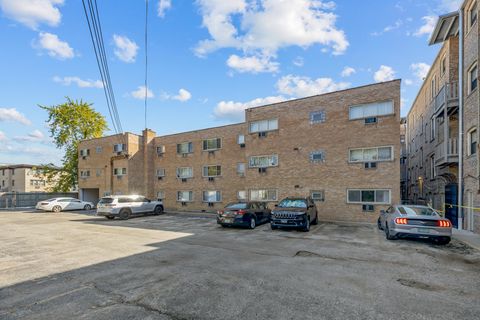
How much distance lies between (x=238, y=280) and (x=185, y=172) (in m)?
19.7

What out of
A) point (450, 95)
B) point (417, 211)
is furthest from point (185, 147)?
point (450, 95)

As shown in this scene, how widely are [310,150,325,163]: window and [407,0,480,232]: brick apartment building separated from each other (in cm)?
652

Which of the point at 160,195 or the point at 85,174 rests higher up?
the point at 85,174

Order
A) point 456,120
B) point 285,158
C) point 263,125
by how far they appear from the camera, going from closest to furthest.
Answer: point 456,120, point 285,158, point 263,125

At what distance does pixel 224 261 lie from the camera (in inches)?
285

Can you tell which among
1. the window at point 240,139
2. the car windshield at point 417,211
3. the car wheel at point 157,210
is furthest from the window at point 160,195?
the car windshield at point 417,211

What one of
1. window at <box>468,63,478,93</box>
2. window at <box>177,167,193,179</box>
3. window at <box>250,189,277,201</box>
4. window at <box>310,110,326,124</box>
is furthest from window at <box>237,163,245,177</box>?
window at <box>468,63,478,93</box>

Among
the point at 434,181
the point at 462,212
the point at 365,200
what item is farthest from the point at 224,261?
the point at 434,181

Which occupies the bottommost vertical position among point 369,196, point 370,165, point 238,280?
point 238,280

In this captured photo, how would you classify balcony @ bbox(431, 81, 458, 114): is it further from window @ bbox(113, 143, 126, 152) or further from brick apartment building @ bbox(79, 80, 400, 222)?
window @ bbox(113, 143, 126, 152)

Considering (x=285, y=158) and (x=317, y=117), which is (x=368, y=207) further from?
(x=317, y=117)

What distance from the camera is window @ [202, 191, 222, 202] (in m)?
22.2

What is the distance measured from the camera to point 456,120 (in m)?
15.8

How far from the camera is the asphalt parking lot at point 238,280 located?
4.24m
